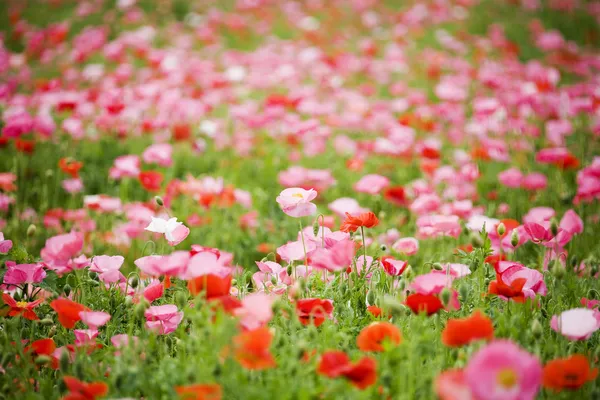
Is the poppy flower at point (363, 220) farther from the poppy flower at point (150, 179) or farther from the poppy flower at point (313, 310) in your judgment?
the poppy flower at point (150, 179)

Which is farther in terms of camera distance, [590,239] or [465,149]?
[465,149]

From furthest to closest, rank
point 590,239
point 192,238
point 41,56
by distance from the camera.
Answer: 1. point 41,56
2. point 192,238
3. point 590,239

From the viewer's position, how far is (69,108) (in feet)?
11.0

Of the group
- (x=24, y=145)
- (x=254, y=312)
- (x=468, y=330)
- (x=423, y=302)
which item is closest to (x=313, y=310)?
(x=254, y=312)

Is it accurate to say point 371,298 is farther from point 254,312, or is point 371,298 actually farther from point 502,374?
point 502,374

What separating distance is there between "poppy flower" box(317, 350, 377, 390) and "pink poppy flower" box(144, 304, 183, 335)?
519mm

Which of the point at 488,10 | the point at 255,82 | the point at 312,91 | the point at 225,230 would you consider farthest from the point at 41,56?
the point at 488,10

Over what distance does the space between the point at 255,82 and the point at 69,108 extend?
6.38 feet

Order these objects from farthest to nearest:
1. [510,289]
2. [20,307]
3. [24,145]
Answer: [24,145] < [20,307] < [510,289]

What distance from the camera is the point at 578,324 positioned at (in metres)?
1.32

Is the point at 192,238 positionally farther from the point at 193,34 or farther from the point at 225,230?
the point at 193,34

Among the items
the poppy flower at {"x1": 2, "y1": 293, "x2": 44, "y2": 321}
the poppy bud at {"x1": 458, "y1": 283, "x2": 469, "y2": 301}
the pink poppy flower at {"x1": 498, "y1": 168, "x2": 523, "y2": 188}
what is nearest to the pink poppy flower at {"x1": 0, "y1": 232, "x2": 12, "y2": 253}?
the poppy flower at {"x1": 2, "y1": 293, "x2": 44, "y2": 321}

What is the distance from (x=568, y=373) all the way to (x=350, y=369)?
0.48 meters

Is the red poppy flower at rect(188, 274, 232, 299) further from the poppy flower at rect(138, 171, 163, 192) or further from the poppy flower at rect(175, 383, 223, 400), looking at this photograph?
the poppy flower at rect(138, 171, 163, 192)
